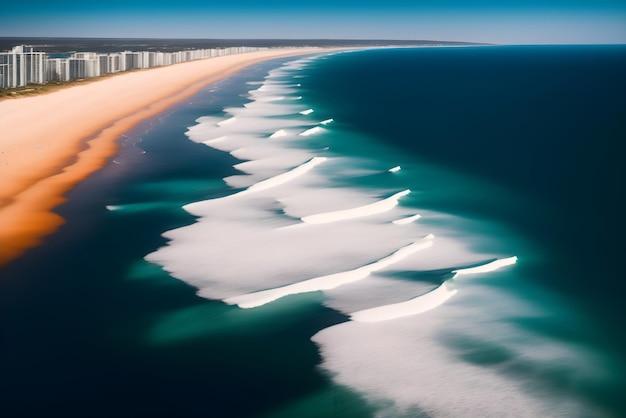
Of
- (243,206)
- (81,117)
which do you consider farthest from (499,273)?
(81,117)

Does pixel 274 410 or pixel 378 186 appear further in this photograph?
pixel 378 186

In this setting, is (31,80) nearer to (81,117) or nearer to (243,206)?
(81,117)

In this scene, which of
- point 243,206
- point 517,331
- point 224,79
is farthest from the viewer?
point 224,79

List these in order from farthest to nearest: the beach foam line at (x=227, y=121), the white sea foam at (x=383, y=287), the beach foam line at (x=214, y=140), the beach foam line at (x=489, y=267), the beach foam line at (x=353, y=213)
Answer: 1. the beach foam line at (x=227, y=121)
2. the beach foam line at (x=214, y=140)
3. the beach foam line at (x=353, y=213)
4. the beach foam line at (x=489, y=267)
5. the white sea foam at (x=383, y=287)

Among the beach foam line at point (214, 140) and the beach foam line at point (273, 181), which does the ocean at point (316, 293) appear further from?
the beach foam line at point (214, 140)

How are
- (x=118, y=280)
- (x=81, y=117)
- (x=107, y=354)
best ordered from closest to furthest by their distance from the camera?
1. (x=107, y=354)
2. (x=118, y=280)
3. (x=81, y=117)

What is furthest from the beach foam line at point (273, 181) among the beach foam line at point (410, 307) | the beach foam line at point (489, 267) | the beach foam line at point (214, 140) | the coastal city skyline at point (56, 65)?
the coastal city skyline at point (56, 65)

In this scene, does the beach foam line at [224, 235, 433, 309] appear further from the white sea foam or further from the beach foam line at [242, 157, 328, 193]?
the beach foam line at [242, 157, 328, 193]
